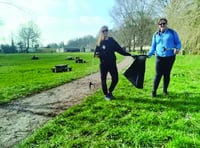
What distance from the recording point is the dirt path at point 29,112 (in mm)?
5285

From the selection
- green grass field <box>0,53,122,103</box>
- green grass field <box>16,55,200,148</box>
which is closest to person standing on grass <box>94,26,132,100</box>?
green grass field <box>16,55,200,148</box>

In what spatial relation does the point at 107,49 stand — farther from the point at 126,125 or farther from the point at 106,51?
the point at 126,125

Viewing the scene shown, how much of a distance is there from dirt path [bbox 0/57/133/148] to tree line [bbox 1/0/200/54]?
702 centimetres

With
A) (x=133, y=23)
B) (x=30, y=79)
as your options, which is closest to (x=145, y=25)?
(x=133, y=23)

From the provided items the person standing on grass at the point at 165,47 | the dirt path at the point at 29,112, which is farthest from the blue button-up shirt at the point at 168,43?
the dirt path at the point at 29,112

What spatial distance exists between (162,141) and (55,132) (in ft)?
6.23

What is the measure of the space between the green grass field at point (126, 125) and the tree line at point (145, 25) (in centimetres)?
685

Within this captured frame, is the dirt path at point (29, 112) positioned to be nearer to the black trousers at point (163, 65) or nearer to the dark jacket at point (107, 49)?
the dark jacket at point (107, 49)

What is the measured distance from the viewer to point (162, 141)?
4.59 meters

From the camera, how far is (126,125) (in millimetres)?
5438

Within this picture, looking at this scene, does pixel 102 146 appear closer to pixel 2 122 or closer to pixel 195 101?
pixel 2 122

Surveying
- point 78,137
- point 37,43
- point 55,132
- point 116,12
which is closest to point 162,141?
point 78,137

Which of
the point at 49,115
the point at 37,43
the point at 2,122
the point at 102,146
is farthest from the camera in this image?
the point at 37,43

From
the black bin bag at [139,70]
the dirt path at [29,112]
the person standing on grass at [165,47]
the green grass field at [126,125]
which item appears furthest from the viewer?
the black bin bag at [139,70]
